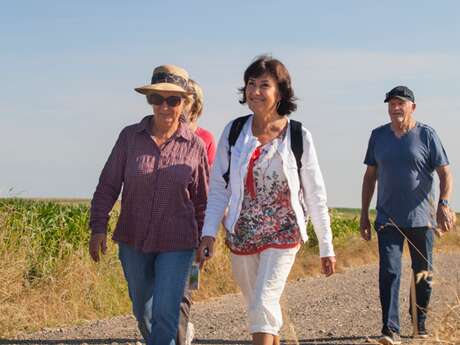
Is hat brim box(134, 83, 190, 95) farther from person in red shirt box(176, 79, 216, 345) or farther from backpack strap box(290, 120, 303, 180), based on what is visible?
backpack strap box(290, 120, 303, 180)

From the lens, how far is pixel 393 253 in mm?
9102

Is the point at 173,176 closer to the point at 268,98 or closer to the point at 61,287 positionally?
the point at 268,98

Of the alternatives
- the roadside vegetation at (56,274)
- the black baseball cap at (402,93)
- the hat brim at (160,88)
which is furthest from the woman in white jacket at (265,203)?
the roadside vegetation at (56,274)

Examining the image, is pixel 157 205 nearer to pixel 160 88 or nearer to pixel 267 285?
pixel 160 88

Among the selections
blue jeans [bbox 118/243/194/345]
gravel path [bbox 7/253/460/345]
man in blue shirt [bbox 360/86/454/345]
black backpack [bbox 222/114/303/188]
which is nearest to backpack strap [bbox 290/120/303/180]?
black backpack [bbox 222/114/303/188]

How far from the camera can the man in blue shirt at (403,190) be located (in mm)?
9141

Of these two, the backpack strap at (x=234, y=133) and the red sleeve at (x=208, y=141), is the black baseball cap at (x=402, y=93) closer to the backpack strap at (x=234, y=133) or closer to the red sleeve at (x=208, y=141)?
the red sleeve at (x=208, y=141)

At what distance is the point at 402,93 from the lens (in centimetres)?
930

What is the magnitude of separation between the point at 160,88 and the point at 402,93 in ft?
10.5

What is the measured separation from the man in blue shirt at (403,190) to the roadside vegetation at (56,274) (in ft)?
12.4

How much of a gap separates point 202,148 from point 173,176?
36 centimetres

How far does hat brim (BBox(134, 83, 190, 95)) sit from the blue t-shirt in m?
3.01

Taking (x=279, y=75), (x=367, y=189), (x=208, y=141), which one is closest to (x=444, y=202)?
(x=367, y=189)

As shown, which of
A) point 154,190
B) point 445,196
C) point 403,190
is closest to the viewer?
point 154,190
